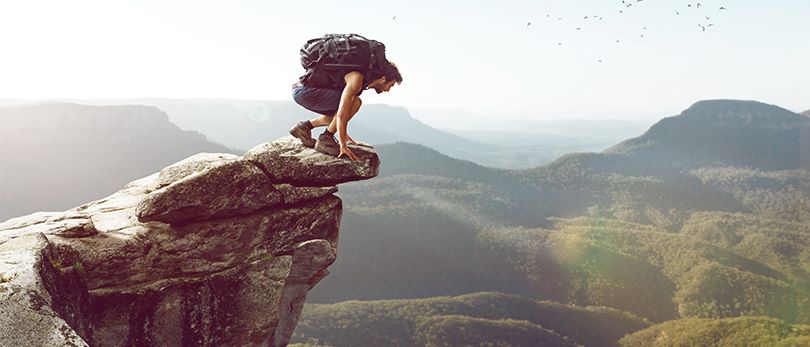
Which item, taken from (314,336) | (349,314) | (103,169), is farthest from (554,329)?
(103,169)

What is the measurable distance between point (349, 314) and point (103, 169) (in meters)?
132

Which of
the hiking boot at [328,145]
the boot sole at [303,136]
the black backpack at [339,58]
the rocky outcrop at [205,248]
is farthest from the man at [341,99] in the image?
the rocky outcrop at [205,248]

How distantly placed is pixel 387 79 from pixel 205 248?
7423mm

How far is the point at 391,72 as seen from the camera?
46.6 ft

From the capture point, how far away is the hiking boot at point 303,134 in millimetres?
15516

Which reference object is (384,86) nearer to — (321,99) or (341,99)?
(341,99)

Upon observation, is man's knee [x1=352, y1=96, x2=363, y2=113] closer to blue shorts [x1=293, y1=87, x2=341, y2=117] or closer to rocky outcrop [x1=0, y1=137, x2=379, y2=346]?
blue shorts [x1=293, y1=87, x2=341, y2=117]

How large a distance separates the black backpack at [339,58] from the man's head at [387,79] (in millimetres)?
155

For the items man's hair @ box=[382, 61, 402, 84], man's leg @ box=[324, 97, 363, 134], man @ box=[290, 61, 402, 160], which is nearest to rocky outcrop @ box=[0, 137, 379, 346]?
man @ box=[290, 61, 402, 160]

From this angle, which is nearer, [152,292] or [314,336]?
[152,292]

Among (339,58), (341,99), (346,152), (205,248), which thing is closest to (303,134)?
(346,152)

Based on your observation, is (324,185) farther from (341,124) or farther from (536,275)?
(536,275)

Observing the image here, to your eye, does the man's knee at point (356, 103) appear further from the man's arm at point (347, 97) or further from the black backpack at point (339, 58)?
the black backpack at point (339, 58)

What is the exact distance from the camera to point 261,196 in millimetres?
14297
